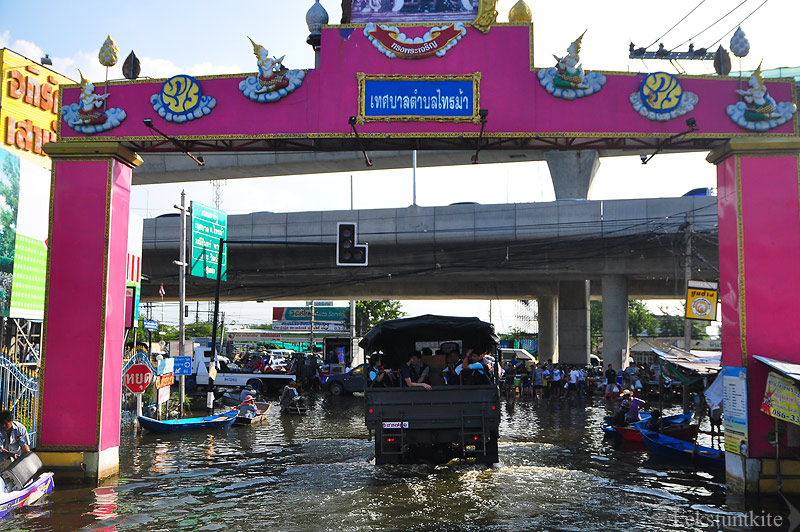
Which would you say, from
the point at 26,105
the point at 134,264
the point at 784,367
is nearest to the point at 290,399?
the point at 134,264

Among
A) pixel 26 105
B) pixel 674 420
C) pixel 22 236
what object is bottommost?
pixel 674 420

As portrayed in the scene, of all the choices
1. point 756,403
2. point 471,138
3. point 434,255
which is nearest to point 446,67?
point 471,138

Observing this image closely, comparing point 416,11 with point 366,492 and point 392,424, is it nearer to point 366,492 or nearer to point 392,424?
point 392,424

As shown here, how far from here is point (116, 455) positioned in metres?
13.2

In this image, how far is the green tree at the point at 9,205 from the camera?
19047 millimetres

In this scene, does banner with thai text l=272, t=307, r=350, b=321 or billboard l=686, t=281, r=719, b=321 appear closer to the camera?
billboard l=686, t=281, r=719, b=321

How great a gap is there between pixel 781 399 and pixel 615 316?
2248 cm

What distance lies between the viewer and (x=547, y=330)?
44625mm

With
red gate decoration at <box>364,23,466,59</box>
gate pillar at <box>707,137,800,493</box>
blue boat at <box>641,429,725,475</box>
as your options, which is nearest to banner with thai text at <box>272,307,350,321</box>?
blue boat at <box>641,429,725,475</box>

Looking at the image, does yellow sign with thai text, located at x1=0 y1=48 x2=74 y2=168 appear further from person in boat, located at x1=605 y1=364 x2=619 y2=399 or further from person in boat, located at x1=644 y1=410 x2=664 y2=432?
person in boat, located at x1=605 y1=364 x2=619 y2=399

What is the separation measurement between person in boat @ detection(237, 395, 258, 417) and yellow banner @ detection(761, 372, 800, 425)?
15.4 meters

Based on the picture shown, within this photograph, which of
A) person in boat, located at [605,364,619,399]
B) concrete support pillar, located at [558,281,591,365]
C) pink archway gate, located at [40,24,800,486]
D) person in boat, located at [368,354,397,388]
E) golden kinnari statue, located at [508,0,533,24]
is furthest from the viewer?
concrete support pillar, located at [558,281,591,365]

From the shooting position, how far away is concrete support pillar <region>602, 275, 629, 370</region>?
32625mm

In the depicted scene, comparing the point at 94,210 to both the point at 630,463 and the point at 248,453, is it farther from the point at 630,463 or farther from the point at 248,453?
the point at 630,463
